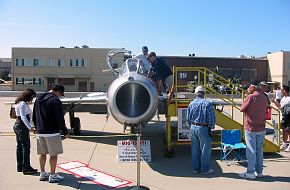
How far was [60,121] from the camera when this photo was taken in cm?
632

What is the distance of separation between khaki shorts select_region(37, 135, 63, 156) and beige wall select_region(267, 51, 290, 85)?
5947 centimetres

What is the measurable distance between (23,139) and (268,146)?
6.11 metres

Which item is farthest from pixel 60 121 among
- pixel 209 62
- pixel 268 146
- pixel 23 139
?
pixel 209 62

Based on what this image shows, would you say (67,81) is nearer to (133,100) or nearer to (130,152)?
(130,152)

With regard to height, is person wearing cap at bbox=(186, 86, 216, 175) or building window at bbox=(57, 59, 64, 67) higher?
building window at bbox=(57, 59, 64, 67)

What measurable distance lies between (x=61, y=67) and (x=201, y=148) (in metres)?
55.6

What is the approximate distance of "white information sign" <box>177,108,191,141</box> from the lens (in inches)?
344

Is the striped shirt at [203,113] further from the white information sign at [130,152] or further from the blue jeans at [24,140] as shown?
the blue jeans at [24,140]

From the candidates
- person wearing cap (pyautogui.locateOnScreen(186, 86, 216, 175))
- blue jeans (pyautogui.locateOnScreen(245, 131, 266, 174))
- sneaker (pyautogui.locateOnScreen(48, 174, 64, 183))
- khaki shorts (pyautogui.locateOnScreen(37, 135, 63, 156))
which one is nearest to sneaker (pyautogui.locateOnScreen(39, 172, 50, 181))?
sneaker (pyautogui.locateOnScreen(48, 174, 64, 183))

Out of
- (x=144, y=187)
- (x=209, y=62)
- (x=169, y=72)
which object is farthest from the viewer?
(x=209, y=62)

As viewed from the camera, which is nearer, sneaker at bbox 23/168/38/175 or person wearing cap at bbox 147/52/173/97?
sneaker at bbox 23/168/38/175

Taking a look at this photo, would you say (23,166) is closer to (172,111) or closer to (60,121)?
(60,121)

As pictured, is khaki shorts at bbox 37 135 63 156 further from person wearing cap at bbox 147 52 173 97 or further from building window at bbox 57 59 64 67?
building window at bbox 57 59 64 67

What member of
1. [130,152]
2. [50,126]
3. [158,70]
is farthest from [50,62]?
[50,126]
